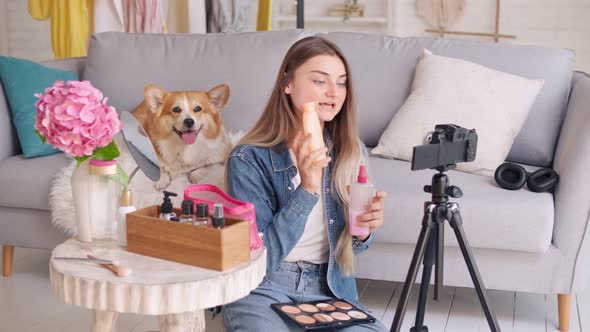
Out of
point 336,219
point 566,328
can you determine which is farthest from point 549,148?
point 336,219

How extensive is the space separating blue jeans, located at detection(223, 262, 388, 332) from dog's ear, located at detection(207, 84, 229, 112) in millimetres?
1122

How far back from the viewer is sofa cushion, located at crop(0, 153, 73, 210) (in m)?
2.86

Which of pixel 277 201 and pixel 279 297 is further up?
pixel 277 201

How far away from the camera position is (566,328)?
8.46 feet

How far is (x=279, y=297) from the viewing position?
1.88 metres

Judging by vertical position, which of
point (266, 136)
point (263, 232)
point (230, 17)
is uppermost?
point (230, 17)

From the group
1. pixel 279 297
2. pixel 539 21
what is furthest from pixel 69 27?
pixel 539 21

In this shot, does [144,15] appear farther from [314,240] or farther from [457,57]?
[314,240]

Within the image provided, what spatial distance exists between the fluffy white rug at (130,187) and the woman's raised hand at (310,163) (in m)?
1.04

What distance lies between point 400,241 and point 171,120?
3.18ft

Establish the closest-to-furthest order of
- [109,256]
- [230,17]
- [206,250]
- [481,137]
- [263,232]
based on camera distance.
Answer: [206,250] → [109,256] → [263,232] → [481,137] → [230,17]

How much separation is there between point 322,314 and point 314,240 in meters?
0.24

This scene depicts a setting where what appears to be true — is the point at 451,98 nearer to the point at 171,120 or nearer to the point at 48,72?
the point at 171,120

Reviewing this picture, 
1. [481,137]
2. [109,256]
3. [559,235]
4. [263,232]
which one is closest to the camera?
[109,256]
